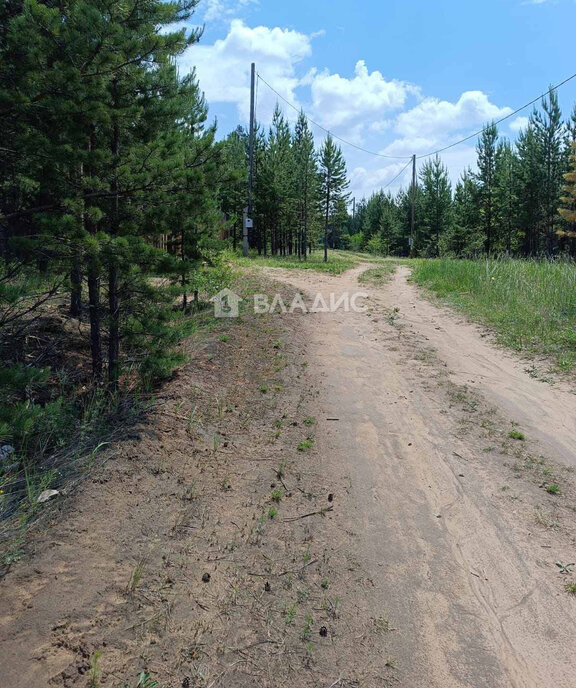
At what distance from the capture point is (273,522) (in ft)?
10.8

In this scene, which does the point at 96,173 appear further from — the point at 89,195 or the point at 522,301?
the point at 522,301

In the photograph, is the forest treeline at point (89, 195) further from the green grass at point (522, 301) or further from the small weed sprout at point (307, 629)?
the green grass at point (522, 301)

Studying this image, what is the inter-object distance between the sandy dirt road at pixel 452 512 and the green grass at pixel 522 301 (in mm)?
850

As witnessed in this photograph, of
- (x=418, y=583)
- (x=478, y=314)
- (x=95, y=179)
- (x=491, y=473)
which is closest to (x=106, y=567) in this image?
(x=418, y=583)

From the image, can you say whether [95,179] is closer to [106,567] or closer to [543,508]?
[106,567]

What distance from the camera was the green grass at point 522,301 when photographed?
7391 mm

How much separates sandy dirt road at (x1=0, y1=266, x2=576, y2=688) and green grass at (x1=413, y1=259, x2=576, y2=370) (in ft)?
7.02

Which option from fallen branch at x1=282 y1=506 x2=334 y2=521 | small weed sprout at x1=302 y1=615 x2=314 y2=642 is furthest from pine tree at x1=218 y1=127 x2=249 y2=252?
small weed sprout at x1=302 y1=615 x2=314 y2=642

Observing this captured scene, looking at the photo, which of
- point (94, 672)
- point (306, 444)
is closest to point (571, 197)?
point (306, 444)

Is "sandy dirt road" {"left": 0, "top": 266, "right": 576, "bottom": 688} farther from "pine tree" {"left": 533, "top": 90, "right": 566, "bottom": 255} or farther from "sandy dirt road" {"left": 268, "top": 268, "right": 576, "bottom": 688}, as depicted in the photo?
"pine tree" {"left": 533, "top": 90, "right": 566, "bottom": 255}

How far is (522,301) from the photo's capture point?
9.45 metres

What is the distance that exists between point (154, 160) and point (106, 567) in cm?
373

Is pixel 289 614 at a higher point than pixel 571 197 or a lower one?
lower

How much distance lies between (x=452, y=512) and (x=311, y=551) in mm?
1138
